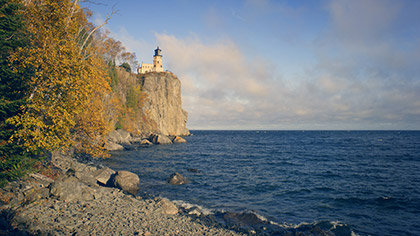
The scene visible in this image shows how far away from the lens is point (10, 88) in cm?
1057

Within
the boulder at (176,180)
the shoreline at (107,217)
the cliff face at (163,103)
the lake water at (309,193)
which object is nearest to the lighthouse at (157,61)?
the cliff face at (163,103)

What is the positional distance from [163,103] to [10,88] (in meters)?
84.4

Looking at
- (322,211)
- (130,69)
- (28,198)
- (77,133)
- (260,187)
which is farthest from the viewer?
(130,69)

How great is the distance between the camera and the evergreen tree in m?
→ 9.66

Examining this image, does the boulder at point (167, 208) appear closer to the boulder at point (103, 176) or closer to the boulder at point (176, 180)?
the boulder at point (103, 176)

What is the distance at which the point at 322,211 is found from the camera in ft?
48.2

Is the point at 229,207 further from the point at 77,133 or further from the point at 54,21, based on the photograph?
the point at 54,21

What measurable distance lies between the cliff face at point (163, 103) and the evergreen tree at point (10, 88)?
73.8 meters

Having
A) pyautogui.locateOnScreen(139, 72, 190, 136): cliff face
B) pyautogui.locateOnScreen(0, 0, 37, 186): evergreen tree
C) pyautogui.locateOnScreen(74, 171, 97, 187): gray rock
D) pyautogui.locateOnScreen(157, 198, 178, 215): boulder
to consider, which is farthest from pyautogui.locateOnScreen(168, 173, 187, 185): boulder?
pyautogui.locateOnScreen(139, 72, 190, 136): cliff face

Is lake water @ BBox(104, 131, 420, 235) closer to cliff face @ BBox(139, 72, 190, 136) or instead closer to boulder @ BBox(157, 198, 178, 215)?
boulder @ BBox(157, 198, 178, 215)

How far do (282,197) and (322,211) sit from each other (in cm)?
327

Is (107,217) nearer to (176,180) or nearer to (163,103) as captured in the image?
(176,180)

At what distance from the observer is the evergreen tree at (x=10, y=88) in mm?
9656

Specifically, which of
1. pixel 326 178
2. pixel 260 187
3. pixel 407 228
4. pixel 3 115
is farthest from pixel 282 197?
pixel 3 115
